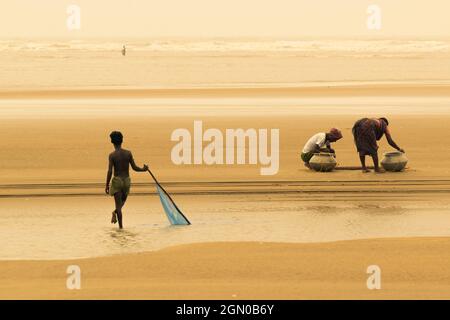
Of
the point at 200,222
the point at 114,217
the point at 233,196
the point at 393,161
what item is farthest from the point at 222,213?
the point at 393,161

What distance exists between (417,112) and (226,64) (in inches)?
1493

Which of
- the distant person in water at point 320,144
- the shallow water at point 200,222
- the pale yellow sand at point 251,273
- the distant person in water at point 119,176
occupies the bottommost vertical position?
the pale yellow sand at point 251,273

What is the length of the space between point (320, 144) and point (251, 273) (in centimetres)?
790

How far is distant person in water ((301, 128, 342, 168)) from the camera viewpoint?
57.3 feet

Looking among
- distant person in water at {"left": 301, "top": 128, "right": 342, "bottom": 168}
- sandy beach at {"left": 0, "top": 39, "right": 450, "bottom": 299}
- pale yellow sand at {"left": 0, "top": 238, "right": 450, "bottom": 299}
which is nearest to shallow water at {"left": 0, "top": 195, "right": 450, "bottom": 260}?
sandy beach at {"left": 0, "top": 39, "right": 450, "bottom": 299}

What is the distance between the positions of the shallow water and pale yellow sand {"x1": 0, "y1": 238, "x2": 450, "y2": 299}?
20.2 inches

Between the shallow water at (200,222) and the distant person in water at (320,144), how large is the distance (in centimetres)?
229

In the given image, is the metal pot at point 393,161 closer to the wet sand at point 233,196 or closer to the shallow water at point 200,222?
the wet sand at point 233,196

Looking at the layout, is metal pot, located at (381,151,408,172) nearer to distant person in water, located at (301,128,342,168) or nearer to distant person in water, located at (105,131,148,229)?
distant person in water, located at (301,128,342,168)

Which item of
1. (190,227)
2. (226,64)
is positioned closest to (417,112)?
(190,227)

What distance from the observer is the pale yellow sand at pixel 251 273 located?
951 cm

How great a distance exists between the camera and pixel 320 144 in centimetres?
1797

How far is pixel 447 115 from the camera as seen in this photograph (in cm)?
3033

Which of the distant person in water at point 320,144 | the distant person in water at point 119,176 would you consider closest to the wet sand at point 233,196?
the distant person in water at point 320,144
